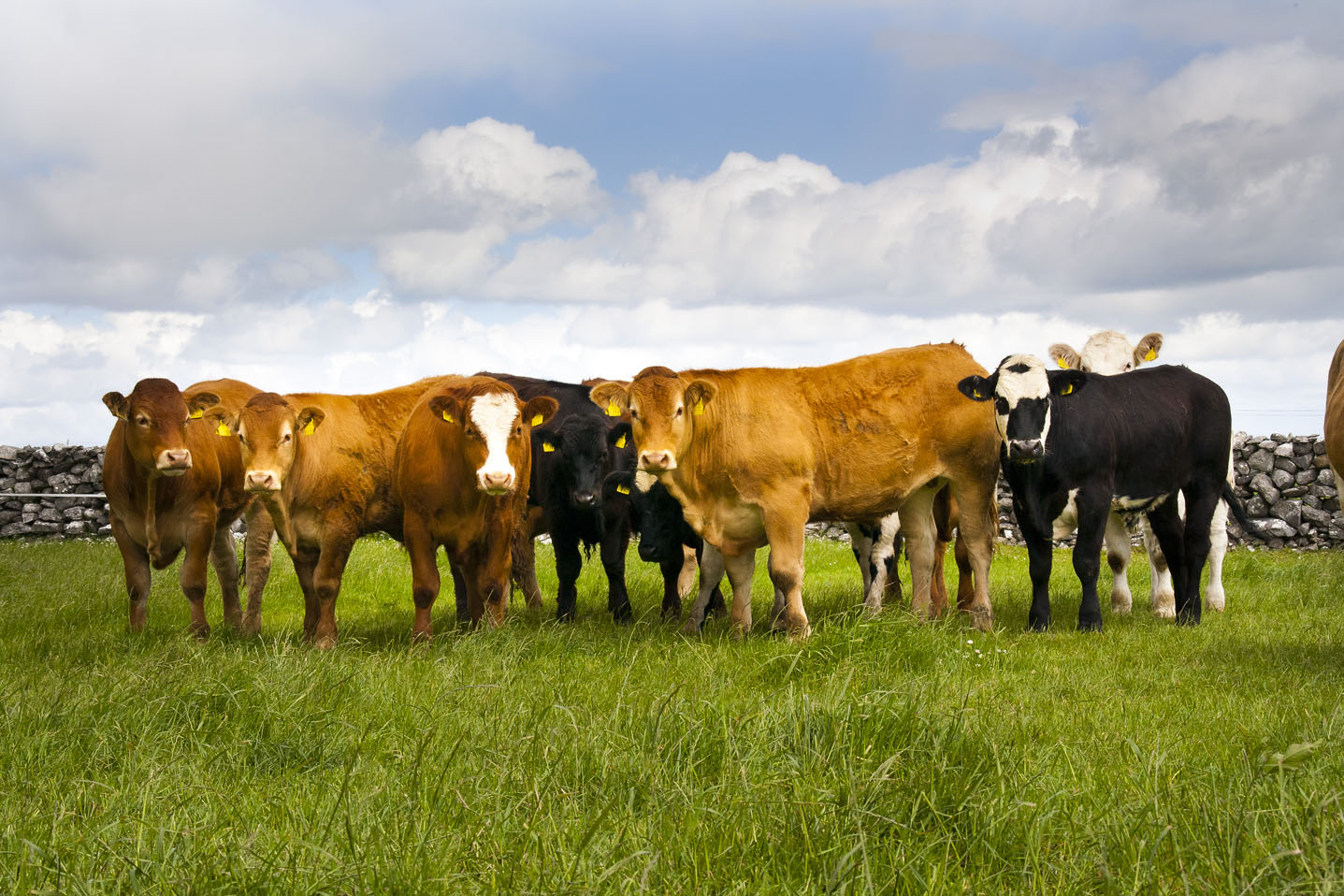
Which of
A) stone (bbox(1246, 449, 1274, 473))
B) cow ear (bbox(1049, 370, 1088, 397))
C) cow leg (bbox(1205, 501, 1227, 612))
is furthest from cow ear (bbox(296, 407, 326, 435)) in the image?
stone (bbox(1246, 449, 1274, 473))

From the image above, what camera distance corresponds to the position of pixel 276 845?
3.33 meters

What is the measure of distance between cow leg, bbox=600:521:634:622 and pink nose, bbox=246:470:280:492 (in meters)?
2.94

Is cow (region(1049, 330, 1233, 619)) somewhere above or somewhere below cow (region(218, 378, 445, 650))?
below

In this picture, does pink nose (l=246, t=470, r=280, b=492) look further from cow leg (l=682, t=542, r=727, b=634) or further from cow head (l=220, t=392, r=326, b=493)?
cow leg (l=682, t=542, r=727, b=634)

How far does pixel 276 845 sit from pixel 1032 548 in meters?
7.12

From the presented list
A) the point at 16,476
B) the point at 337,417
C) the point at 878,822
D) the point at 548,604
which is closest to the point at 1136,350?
the point at 548,604

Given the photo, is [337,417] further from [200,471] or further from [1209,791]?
[1209,791]

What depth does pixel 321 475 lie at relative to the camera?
8.55 m

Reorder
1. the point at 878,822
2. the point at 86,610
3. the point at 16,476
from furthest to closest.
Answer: the point at 16,476 < the point at 86,610 < the point at 878,822

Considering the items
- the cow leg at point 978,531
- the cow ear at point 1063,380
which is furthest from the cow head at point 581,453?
the cow ear at point 1063,380

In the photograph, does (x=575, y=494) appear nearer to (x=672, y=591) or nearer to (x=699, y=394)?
(x=699, y=394)

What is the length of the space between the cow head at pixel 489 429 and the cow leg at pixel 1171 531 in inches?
230

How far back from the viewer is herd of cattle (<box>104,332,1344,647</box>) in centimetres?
829

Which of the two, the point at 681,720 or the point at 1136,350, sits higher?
the point at 1136,350
